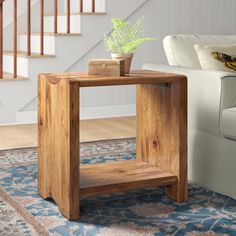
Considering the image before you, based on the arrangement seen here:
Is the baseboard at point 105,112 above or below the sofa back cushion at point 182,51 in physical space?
below

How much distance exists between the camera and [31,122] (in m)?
5.13

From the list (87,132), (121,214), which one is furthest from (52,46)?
(121,214)

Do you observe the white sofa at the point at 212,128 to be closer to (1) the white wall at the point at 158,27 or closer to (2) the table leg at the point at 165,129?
(2) the table leg at the point at 165,129

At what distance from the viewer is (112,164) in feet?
10.1

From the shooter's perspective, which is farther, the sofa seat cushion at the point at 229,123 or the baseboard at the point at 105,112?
the baseboard at the point at 105,112

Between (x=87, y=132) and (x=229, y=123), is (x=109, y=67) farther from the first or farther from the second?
(x=87, y=132)

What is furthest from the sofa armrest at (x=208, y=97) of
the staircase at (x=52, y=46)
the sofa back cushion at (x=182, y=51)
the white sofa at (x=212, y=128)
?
the staircase at (x=52, y=46)

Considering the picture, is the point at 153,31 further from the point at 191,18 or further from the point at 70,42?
the point at 70,42

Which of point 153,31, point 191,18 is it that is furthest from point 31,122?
point 191,18

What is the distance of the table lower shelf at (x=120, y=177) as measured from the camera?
106 inches

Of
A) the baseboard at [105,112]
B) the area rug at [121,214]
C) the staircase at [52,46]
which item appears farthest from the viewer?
the baseboard at [105,112]

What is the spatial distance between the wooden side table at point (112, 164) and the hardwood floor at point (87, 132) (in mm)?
1345

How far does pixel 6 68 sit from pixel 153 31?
1.40 metres

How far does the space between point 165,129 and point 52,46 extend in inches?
91.6
